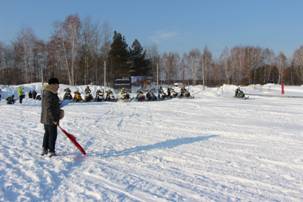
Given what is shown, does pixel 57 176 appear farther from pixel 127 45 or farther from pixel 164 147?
pixel 127 45

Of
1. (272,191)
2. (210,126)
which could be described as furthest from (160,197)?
(210,126)

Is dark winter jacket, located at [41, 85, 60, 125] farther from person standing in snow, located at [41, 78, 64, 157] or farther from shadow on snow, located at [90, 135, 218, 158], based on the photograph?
shadow on snow, located at [90, 135, 218, 158]

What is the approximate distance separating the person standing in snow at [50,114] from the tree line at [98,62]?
1165 inches

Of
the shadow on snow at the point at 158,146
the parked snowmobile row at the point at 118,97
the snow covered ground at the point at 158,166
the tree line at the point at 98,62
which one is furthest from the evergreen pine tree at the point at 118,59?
the shadow on snow at the point at 158,146

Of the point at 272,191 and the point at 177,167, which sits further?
the point at 177,167

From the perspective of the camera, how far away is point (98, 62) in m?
57.1

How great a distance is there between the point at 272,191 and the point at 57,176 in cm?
318

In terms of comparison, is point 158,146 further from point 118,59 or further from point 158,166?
point 118,59

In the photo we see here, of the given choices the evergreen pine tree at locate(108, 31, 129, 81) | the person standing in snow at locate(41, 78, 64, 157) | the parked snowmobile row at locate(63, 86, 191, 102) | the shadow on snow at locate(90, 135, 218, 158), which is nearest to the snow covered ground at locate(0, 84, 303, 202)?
the shadow on snow at locate(90, 135, 218, 158)

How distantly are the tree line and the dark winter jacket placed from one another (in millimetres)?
29601

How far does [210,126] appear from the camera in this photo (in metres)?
11.6

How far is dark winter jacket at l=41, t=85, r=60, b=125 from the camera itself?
7027 millimetres

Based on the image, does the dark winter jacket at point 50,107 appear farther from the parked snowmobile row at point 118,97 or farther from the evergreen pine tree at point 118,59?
the evergreen pine tree at point 118,59

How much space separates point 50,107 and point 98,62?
50811 mm
